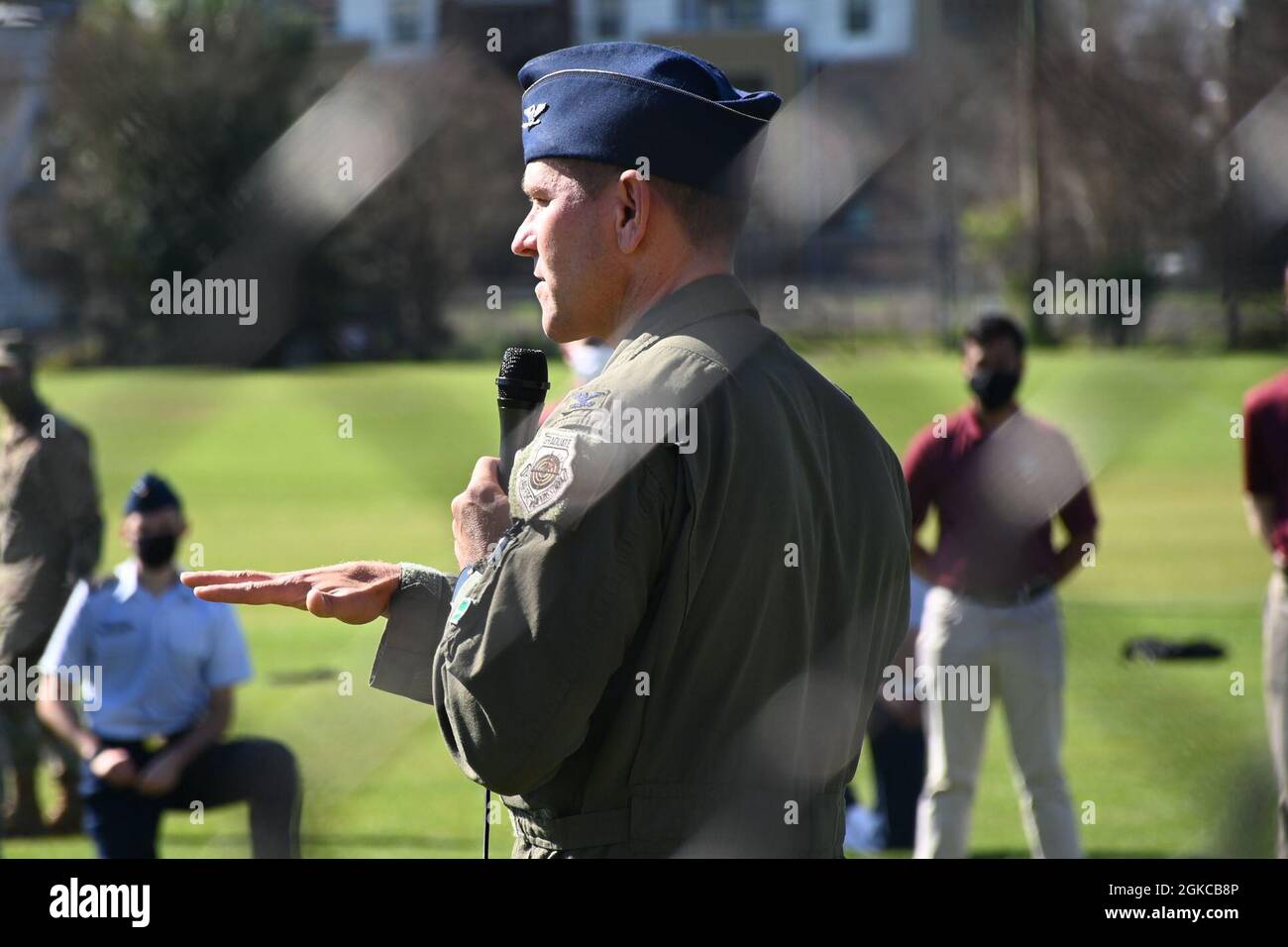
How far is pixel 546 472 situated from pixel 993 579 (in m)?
2.62

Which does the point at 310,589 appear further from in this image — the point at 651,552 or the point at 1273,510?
the point at 1273,510

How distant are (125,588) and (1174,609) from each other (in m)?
5.34

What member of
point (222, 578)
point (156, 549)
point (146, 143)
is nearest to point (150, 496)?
point (156, 549)

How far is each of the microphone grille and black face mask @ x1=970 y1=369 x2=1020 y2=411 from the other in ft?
8.15

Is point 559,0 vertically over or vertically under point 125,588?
over

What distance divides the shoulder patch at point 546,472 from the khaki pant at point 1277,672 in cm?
247

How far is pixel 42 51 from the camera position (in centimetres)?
263

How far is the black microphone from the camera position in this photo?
1.50 metres

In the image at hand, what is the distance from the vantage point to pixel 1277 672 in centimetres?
340

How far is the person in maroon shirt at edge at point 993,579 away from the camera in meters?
3.68

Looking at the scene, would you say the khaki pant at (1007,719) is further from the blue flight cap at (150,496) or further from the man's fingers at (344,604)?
the man's fingers at (344,604)

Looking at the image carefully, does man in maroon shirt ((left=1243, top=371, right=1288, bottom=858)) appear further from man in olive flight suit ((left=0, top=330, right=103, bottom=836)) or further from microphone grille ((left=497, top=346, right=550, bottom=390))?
man in olive flight suit ((left=0, top=330, right=103, bottom=836))
